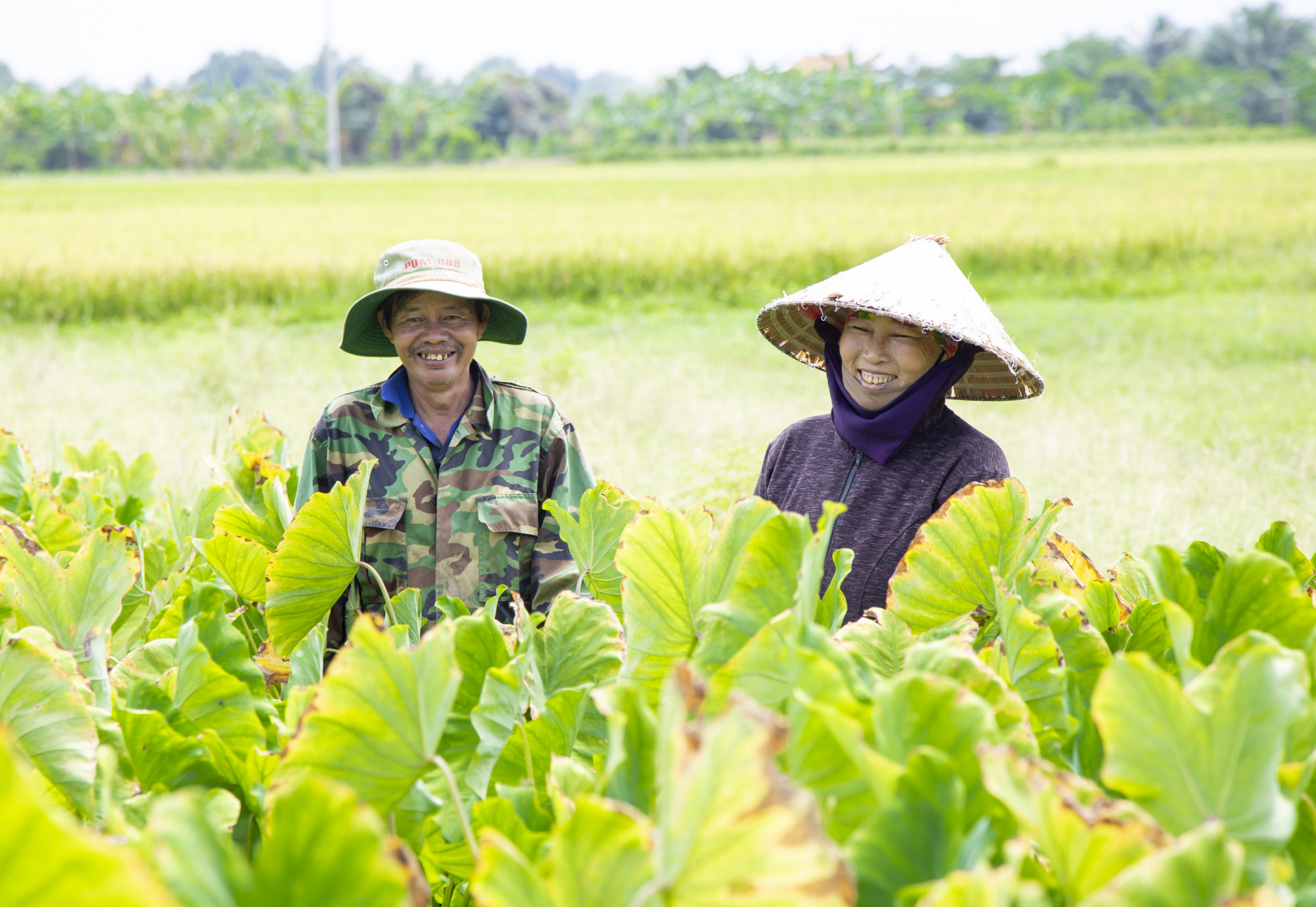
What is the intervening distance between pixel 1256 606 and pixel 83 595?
2.73ft

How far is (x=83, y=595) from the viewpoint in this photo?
2.75 feet

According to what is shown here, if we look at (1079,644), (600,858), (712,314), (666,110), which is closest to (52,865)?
(600,858)

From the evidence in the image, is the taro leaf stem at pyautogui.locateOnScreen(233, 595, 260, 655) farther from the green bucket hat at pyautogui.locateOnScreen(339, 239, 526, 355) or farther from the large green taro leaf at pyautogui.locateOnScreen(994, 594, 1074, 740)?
the green bucket hat at pyautogui.locateOnScreen(339, 239, 526, 355)

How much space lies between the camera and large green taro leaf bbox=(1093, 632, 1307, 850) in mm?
507

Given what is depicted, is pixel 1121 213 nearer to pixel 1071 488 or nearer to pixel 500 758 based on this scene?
pixel 1071 488

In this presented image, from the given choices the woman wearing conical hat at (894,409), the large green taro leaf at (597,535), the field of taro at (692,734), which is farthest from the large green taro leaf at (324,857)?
the woman wearing conical hat at (894,409)

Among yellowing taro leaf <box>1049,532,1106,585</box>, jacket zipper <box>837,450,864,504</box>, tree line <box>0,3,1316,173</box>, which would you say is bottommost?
jacket zipper <box>837,450,864,504</box>

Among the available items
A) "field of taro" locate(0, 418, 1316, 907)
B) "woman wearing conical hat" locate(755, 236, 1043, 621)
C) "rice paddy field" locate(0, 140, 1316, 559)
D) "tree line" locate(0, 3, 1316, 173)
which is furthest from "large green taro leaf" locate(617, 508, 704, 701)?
"tree line" locate(0, 3, 1316, 173)

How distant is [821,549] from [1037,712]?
239 millimetres

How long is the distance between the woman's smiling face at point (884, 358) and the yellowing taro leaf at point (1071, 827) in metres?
1.51

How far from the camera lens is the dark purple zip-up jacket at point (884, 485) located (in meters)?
1.91

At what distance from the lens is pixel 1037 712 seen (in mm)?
751

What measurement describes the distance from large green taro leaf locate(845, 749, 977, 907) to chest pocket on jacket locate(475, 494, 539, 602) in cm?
156

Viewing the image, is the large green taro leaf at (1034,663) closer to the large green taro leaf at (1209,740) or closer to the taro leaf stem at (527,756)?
the large green taro leaf at (1209,740)
